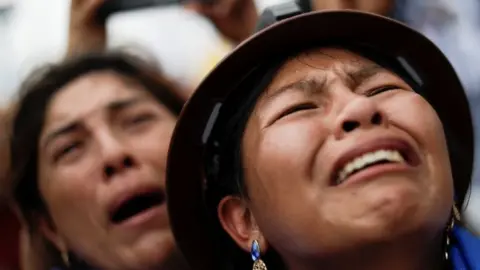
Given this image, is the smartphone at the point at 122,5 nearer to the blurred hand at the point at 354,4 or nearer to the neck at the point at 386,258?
the blurred hand at the point at 354,4

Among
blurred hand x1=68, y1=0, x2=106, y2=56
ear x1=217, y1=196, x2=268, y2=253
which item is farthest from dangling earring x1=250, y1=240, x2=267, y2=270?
blurred hand x1=68, y1=0, x2=106, y2=56

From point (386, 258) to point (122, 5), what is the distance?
65 centimetres

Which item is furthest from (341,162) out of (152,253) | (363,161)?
(152,253)

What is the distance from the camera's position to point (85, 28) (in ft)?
3.54

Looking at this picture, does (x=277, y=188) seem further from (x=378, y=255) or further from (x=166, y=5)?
(x=166, y=5)

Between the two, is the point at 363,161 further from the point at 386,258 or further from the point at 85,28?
the point at 85,28

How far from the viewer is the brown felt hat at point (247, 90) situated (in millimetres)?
680

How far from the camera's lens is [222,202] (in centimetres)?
72

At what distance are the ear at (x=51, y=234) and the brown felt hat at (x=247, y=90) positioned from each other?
0.23 m

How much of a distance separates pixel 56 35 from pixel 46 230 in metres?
0.36

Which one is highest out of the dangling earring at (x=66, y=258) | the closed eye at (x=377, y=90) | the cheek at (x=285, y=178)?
the closed eye at (x=377, y=90)

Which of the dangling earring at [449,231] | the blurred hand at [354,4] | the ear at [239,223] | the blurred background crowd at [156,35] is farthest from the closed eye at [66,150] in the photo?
the dangling earring at [449,231]

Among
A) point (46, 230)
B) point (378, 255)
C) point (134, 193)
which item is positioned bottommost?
point (46, 230)

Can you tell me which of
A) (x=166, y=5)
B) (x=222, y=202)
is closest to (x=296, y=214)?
(x=222, y=202)
